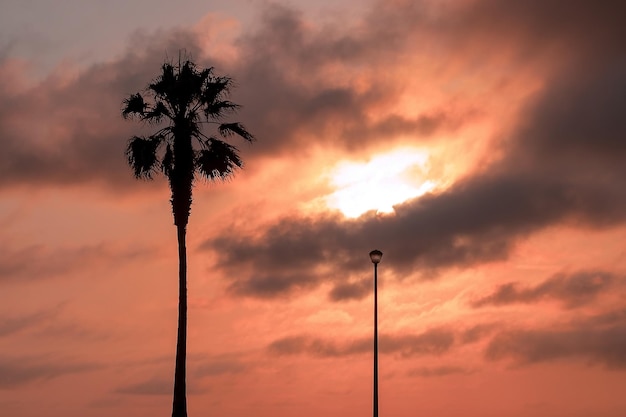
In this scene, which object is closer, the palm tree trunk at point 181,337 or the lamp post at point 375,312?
the lamp post at point 375,312

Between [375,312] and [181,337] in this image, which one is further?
[181,337]

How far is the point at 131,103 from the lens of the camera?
49.0 meters

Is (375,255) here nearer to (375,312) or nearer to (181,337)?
(375,312)

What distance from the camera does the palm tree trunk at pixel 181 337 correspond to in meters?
44.1

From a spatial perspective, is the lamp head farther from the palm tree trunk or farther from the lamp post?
the palm tree trunk

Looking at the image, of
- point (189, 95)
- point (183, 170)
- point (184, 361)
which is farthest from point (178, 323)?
point (189, 95)

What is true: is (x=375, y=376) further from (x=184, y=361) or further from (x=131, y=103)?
(x=131, y=103)

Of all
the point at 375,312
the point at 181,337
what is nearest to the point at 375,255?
the point at 375,312

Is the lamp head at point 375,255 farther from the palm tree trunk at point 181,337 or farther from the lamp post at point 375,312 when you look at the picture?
the palm tree trunk at point 181,337

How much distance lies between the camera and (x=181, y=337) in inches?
1796

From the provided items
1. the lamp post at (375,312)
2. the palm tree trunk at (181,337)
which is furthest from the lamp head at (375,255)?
the palm tree trunk at (181,337)

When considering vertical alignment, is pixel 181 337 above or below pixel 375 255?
below

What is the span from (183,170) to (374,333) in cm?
1193

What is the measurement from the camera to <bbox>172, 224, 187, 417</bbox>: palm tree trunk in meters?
44.1
